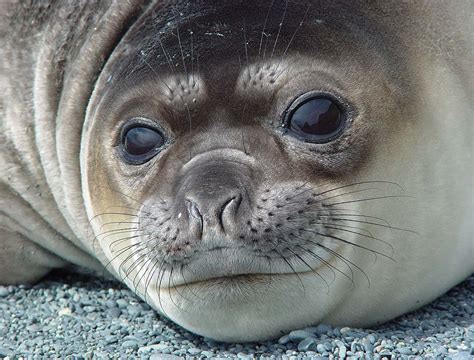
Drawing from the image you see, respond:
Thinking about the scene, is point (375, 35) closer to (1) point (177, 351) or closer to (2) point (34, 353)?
(1) point (177, 351)

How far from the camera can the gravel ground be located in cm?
321

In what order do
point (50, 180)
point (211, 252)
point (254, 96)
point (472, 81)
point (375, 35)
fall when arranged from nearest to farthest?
1. point (211, 252)
2. point (254, 96)
3. point (375, 35)
4. point (472, 81)
5. point (50, 180)

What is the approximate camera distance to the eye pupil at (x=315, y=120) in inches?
127

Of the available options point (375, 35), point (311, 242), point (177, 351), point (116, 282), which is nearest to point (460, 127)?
point (375, 35)

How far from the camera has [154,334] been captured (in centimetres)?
370

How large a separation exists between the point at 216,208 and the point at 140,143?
2.23 ft

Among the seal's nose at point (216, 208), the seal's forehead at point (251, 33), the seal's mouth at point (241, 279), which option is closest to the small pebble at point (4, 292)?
the seal's forehead at point (251, 33)

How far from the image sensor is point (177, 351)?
3418mm

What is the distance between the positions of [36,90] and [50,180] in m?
0.49

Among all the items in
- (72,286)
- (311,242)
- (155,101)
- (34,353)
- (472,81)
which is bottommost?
(34,353)

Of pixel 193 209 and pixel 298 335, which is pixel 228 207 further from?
pixel 298 335

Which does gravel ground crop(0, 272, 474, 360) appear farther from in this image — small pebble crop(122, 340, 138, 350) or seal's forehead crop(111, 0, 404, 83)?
seal's forehead crop(111, 0, 404, 83)

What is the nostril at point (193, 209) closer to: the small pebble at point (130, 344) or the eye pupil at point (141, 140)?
the eye pupil at point (141, 140)

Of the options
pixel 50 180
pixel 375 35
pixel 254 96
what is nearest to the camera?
pixel 254 96
